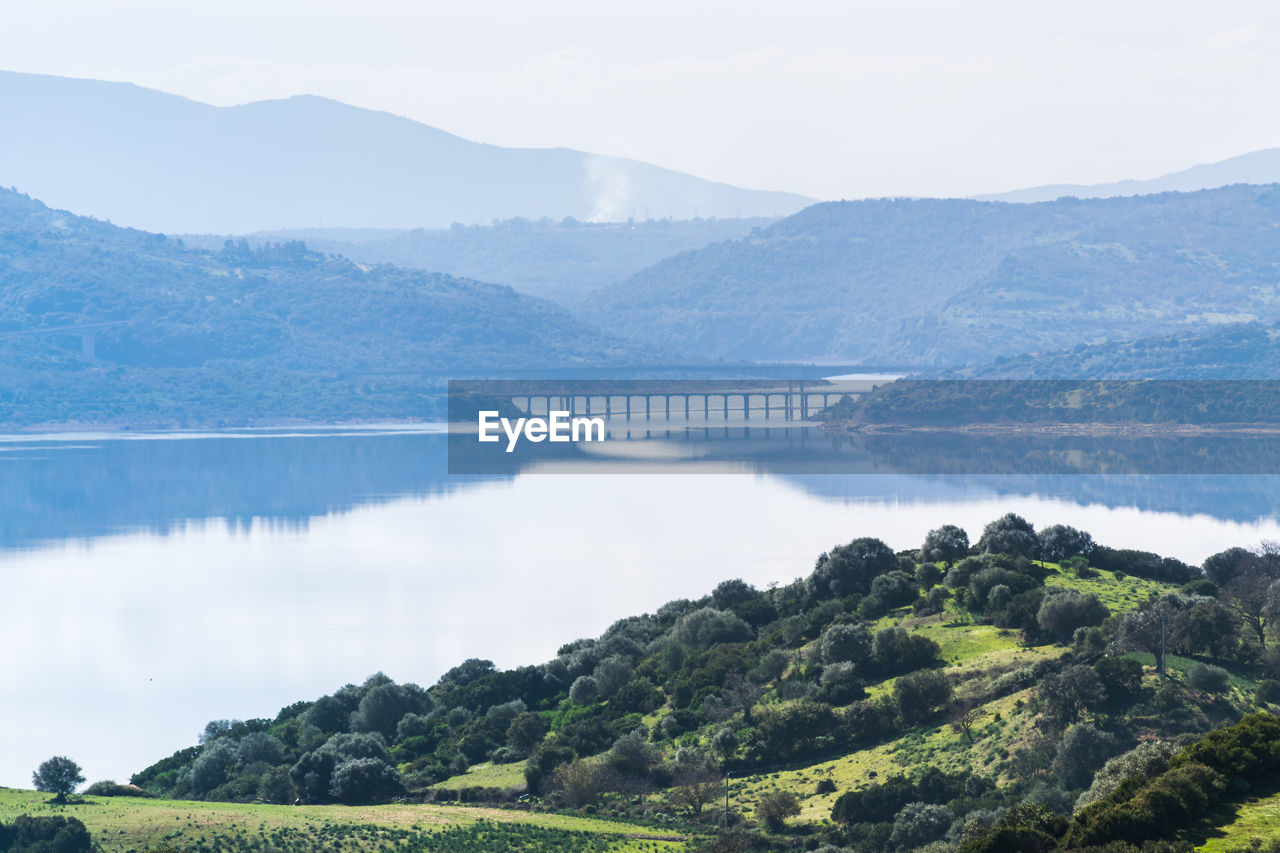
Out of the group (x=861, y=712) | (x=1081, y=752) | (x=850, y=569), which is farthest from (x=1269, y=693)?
(x=850, y=569)

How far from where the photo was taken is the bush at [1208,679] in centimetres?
3130

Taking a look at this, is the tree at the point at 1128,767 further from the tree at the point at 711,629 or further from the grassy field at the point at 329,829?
the tree at the point at 711,629

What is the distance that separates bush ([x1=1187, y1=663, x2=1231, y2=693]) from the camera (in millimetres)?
31297

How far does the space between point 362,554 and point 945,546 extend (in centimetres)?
4213

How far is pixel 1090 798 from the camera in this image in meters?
24.4

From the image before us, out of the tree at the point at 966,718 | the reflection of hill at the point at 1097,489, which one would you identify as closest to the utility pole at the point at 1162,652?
the tree at the point at 966,718

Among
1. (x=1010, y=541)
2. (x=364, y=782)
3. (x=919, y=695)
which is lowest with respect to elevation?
(x=364, y=782)

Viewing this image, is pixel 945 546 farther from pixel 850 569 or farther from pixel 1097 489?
pixel 1097 489

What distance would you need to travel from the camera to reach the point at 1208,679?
103ft

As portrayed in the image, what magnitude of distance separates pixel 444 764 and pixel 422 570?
123 ft

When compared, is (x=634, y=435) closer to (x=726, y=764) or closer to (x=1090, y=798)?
(x=726, y=764)

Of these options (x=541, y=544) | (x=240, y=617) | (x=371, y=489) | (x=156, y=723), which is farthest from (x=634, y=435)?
(x=156, y=723)

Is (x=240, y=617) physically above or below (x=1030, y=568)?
below

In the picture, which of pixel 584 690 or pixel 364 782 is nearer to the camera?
pixel 364 782
